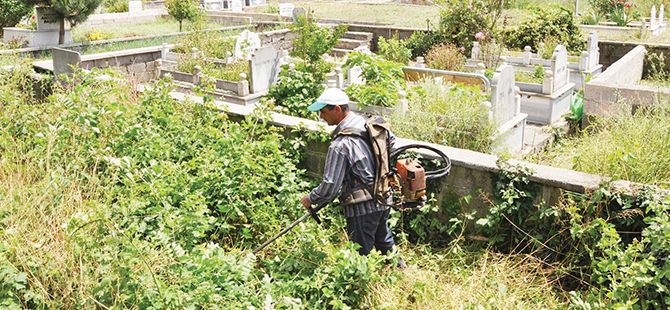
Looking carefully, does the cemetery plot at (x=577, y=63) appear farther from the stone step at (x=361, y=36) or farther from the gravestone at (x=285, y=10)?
the gravestone at (x=285, y=10)

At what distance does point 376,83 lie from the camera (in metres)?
9.19

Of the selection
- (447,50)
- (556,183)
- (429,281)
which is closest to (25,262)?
(429,281)

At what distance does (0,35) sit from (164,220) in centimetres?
1942

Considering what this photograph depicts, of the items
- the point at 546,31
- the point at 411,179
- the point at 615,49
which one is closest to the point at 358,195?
the point at 411,179

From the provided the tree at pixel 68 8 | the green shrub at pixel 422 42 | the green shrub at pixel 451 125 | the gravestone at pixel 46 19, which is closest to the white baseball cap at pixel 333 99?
the green shrub at pixel 451 125

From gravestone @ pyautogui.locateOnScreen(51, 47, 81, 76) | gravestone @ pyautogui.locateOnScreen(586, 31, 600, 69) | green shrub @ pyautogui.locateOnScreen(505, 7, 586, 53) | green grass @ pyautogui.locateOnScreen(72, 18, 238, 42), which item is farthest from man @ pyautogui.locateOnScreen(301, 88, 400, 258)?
green grass @ pyautogui.locateOnScreen(72, 18, 238, 42)

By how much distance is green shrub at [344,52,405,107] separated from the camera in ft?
28.4

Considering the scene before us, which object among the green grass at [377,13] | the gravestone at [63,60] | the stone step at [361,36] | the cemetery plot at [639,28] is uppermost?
the green grass at [377,13]

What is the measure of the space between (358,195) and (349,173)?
18cm

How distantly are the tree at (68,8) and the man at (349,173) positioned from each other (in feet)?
48.2

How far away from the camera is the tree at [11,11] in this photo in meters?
19.9

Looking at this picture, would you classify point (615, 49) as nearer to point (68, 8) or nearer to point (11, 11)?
point (68, 8)

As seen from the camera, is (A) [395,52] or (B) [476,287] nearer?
(B) [476,287]

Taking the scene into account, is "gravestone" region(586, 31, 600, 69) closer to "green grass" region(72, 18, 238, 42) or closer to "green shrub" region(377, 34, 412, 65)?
"green shrub" region(377, 34, 412, 65)
